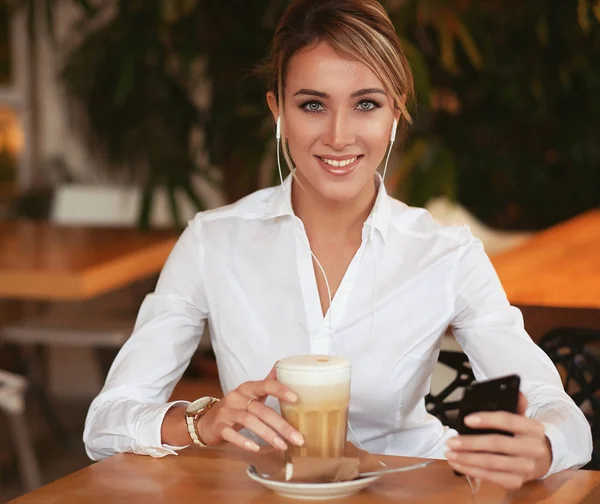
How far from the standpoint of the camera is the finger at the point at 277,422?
3.89 ft

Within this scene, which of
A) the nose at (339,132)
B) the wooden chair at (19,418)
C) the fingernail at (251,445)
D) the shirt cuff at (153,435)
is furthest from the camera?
the wooden chair at (19,418)

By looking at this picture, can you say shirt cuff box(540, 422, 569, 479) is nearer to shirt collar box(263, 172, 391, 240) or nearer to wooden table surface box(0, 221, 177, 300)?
shirt collar box(263, 172, 391, 240)

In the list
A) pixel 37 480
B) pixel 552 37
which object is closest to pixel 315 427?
pixel 37 480

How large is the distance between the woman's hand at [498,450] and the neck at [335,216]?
61 centimetres

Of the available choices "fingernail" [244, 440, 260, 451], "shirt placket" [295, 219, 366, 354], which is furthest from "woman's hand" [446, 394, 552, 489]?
"shirt placket" [295, 219, 366, 354]

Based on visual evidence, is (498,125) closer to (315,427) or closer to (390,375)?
(390,375)

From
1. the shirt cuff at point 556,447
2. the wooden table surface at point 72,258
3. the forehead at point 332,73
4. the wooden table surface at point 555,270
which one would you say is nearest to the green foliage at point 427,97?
the wooden table surface at point 72,258

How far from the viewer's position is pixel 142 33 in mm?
3623

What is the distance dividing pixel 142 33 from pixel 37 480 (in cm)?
152

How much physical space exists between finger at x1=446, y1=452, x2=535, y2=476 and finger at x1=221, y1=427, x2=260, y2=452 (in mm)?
245

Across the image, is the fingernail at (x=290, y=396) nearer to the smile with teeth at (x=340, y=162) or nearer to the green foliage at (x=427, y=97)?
the smile with teeth at (x=340, y=162)

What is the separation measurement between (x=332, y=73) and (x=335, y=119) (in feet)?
0.23

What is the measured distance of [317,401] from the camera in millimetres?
1168

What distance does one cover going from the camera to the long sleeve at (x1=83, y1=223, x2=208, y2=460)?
58.5 inches
